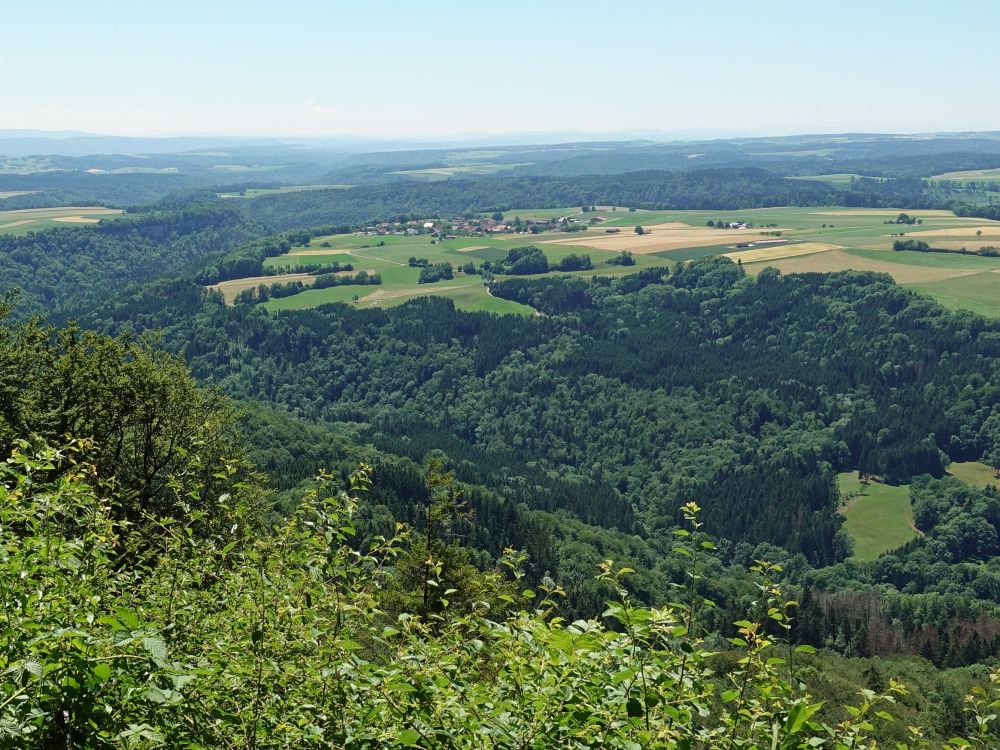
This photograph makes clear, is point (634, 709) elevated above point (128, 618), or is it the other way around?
point (128, 618)

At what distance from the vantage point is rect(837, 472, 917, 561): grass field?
160250mm

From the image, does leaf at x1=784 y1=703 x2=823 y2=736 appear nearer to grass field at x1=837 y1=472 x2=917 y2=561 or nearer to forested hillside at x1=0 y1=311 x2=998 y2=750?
forested hillside at x1=0 y1=311 x2=998 y2=750

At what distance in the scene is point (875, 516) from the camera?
173875mm

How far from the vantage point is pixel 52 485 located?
11.5 m

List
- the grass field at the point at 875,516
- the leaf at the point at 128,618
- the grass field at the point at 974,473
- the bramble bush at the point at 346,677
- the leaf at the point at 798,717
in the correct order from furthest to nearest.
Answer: the grass field at the point at 974,473 < the grass field at the point at 875,516 < the bramble bush at the point at 346,677 < the leaf at the point at 128,618 < the leaf at the point at 798,717

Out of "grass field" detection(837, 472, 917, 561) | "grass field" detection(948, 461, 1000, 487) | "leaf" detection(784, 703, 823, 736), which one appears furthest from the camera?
"grass field" detection(948, 461, 1000, 487)

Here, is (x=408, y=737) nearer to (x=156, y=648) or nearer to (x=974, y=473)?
(x=156, y=648)

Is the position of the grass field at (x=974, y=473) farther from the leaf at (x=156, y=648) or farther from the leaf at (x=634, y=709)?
the leaf at (x=156, y=648)

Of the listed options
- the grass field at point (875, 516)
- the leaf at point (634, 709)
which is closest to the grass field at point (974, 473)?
the grass field at point (875, 516)

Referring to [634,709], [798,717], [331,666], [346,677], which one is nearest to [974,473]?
[798,717]

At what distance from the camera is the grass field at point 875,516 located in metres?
160

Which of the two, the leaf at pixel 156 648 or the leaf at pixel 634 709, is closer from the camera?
the leaf at pixel 156 648

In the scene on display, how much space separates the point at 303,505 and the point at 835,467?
20969cm

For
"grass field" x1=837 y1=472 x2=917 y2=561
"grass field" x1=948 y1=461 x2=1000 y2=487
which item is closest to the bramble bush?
"grass field" x1=837 y1=472 x2=917 y2=561
